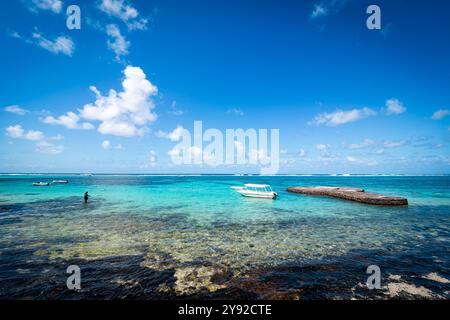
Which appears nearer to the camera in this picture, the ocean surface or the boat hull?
the ocean surface

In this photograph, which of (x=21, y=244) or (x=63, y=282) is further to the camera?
(x=21, y=244)

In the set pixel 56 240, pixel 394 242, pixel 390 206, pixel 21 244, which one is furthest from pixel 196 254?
pixel 390 206

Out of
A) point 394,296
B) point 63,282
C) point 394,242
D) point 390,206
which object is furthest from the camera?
point 390,206

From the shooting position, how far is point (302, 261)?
1127 cm

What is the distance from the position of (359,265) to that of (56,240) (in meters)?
17.2

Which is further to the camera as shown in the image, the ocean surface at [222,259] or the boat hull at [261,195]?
the boat hull at [261,195]

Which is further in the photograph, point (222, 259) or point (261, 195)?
point (261, 195)

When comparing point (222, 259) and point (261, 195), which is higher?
point (222, 259)

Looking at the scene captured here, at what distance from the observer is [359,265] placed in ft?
35.5
